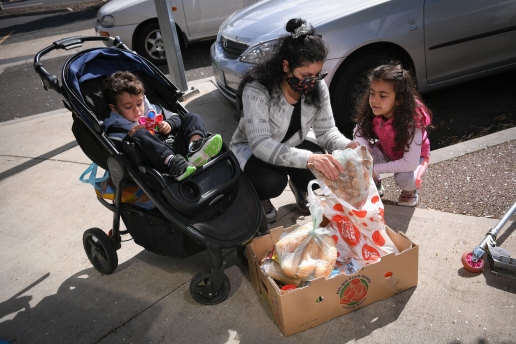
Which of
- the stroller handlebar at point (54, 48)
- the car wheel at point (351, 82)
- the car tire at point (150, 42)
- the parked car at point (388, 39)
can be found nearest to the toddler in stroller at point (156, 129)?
the stroller handlebar at point (54, 48)

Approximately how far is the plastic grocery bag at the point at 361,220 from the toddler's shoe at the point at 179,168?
0.67m

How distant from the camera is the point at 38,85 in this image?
7398 mm

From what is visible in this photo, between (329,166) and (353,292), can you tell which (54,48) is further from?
(353,292)

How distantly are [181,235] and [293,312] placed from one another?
0.76m

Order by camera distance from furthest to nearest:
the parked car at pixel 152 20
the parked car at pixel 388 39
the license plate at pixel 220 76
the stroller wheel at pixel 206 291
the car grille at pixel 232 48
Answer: the parked car at pixel 152 20 < the license plate at pixel 220 76 < the car grille at pixel 232 48 < the parked car at pixel 388 39 < the stroller wheel at pixel 206 291

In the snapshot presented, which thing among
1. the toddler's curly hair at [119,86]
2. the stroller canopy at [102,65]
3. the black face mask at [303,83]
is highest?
the stroller canopy at [102,65]

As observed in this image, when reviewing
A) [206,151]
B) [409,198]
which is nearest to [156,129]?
[206,151]

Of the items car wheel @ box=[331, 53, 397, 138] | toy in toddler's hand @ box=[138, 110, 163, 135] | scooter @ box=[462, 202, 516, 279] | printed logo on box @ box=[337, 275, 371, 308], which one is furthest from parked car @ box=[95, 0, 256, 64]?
printed logo on box @ box=[337, 275, 371, 308]

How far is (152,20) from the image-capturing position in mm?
7066

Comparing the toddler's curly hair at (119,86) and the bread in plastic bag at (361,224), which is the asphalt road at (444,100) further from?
the toddler's curly hair at (119,86)

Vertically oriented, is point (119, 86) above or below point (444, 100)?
above

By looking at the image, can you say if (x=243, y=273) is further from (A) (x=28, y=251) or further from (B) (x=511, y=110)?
(B) (x=511, y=110)

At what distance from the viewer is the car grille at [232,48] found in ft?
14.2

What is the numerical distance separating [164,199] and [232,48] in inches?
101
